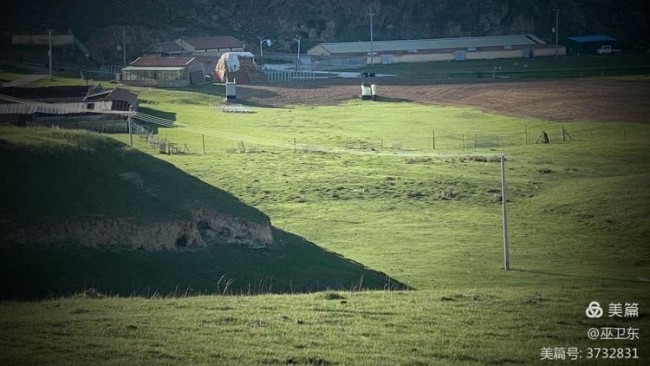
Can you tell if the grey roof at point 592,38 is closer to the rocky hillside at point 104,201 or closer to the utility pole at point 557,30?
the utility pole at point 557,30

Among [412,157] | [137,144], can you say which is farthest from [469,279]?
[137,144]

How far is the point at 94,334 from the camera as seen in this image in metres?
22.8

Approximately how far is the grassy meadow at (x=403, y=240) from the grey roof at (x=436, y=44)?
53.0 meters

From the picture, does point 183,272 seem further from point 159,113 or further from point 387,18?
point 387,18

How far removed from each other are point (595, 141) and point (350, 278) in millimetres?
38985

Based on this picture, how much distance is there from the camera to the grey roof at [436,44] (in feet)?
490

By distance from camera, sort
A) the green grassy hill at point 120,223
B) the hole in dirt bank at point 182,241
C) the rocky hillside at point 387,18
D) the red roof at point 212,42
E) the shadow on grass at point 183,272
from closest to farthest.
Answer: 1. the shadow on grass at point 183,272
2. the green grassy hill at point 120,223
3. the hole in dirt bank at point 182,241
4. the red roof at point 212,42
5. the rocky hillside at point 387,18

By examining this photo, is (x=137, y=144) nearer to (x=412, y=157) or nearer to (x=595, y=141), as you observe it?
(x=412, y=157)

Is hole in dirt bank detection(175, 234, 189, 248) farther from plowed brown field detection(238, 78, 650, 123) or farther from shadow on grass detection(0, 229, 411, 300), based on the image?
plowed brown field detection(238, 78, 650, 123)

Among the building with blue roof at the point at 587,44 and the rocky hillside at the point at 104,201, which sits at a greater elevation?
the building with blue roof at the point at 587,44

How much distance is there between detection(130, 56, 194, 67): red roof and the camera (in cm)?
11625

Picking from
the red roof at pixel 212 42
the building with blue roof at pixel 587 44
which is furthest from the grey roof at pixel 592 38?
the red roof at pixel 212 42

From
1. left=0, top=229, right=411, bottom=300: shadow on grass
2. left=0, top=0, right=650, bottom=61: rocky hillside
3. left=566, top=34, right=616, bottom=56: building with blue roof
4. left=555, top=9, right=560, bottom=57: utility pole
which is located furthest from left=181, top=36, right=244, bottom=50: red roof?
left=0, top=229, right=411, bottom=300: shadow on grass

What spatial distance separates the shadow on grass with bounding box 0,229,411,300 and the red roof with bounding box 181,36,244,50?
100 metres
